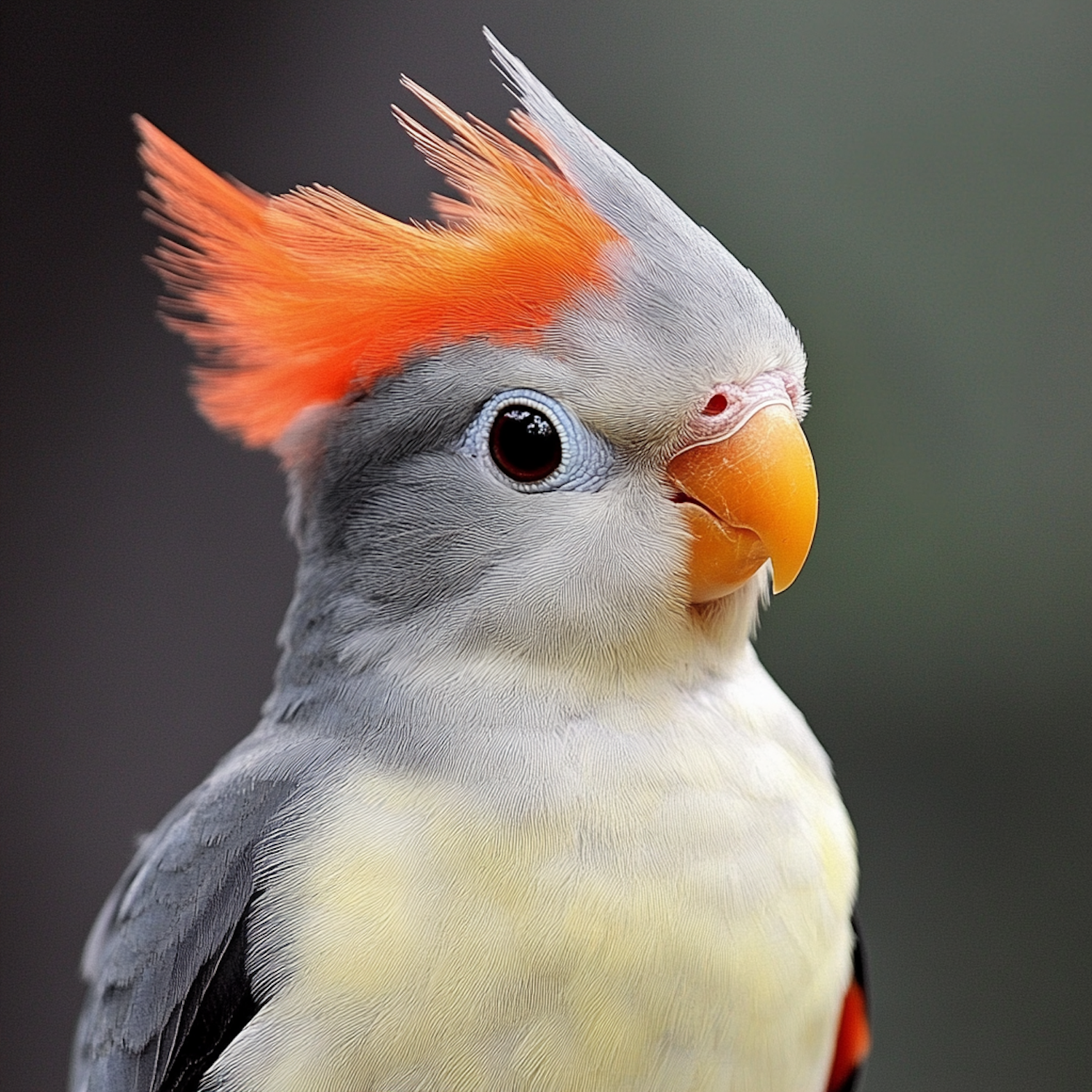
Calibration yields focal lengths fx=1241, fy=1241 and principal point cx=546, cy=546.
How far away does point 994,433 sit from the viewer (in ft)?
7.04

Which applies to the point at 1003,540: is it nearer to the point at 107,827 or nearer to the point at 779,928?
the point at 779,928

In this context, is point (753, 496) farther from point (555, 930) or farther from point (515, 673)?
point (555, 930)

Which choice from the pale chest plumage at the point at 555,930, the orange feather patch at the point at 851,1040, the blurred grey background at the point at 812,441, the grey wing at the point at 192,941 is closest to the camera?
the pale chest plumage at the point at 555,930

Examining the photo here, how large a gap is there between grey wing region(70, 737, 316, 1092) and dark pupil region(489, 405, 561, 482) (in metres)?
0.31

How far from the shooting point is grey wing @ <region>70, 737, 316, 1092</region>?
1048 millimetres

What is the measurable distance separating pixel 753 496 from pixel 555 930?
0.37 m

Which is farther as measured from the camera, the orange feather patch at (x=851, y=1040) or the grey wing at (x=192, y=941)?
the orange feather patch at (x=851, y=1040)

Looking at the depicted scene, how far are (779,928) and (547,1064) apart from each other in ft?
0.72

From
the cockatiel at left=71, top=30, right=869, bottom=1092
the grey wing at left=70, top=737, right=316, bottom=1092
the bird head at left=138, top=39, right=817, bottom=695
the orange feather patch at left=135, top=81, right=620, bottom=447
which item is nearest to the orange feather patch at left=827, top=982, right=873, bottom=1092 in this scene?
the cockatiel at left=71, top=30, right=869, bottom=1092

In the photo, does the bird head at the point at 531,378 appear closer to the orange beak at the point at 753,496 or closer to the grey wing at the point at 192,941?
the orange beak at the point at 753,496

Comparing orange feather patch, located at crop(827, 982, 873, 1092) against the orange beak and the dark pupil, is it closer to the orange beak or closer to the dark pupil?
the orange beak

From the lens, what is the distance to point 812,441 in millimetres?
2062

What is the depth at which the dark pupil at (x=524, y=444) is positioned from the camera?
3.31ft

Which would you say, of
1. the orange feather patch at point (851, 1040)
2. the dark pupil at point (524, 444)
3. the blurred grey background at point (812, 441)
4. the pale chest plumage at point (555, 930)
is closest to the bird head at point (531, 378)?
the dark pupil at point (524, 444)
